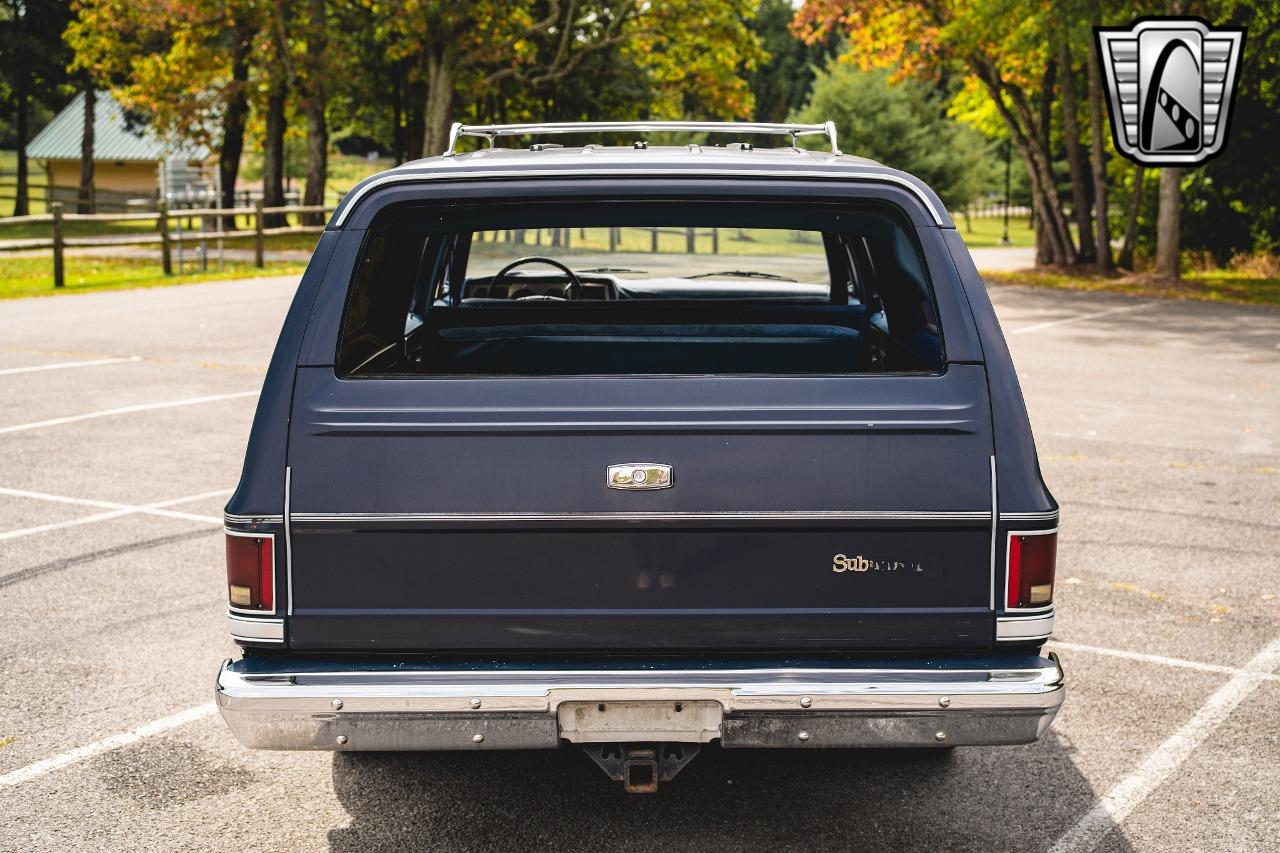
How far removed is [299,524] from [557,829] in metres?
1.26

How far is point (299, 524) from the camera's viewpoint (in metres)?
3.50

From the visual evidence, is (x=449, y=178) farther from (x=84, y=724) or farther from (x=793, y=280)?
(x=793, y=280)

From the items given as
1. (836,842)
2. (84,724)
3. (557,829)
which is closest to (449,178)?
(557,829)

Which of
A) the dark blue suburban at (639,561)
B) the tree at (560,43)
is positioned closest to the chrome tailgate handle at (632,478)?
the dark blue suburban at (639,561)

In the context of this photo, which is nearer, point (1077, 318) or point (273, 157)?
point (1077, 318)

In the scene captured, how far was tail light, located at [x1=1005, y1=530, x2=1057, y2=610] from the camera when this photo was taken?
11.6ft

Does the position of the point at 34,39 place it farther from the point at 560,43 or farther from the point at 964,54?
the point at 964,54

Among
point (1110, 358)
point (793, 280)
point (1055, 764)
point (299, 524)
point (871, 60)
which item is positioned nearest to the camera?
point (299, 524)

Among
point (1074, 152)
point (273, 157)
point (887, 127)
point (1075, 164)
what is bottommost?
point (1075, 164)

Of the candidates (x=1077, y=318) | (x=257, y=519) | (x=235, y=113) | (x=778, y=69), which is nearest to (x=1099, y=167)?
(x=1077, y=318)

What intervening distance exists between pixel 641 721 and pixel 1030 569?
1032mm

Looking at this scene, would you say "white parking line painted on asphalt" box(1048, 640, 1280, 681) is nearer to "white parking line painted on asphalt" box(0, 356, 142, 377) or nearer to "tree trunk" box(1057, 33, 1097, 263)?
"white parking line painted on asphalt" box(0, 356, 142, 377)

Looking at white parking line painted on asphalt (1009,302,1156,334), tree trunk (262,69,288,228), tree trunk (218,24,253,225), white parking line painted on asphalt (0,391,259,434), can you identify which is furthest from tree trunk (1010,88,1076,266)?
white parking line painted on asphalt (0,391,259,434)

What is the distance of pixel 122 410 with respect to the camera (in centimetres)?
1149
